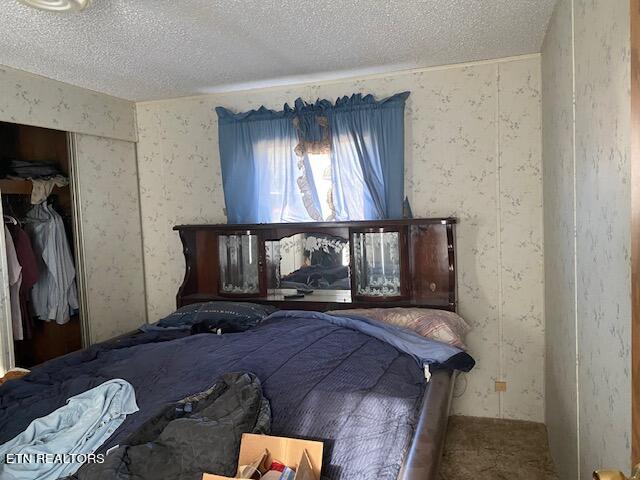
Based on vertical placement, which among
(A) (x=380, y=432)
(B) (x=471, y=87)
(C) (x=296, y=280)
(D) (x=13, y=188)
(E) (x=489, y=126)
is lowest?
(A) (x=380, y=432)

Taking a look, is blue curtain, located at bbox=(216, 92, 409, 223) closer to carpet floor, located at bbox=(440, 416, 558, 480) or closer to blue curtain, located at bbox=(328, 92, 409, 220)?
blue curtain, located at bbox=(328, 92, 409, 220)

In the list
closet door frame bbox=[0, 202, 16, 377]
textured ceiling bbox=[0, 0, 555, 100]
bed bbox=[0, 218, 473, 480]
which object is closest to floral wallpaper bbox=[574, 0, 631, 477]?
bed bbox=[0, 218, 473, 480]

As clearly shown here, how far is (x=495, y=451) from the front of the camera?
2.89 meters

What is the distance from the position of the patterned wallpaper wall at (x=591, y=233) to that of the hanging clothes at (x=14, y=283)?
10.1 ft

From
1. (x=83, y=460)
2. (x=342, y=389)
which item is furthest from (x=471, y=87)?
(x=83, y=460)

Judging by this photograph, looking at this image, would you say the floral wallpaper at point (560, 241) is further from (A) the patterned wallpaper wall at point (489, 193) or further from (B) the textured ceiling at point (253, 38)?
(B) the textured ceiling at point (253, 38)

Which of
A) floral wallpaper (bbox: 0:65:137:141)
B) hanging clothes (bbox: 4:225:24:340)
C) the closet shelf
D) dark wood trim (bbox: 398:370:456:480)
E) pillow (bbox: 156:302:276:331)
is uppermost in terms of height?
floral wallpaper (bbox: 0:65:137:141)

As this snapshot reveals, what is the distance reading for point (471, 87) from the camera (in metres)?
3.16

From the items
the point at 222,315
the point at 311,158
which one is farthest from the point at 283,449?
the point at 311,158

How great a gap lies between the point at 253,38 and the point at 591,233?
187 centimetres

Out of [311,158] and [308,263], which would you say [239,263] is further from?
[311,158]

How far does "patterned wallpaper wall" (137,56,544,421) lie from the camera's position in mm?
3100

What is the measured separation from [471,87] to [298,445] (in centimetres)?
256

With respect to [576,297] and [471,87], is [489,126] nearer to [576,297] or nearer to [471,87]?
[471,87]
